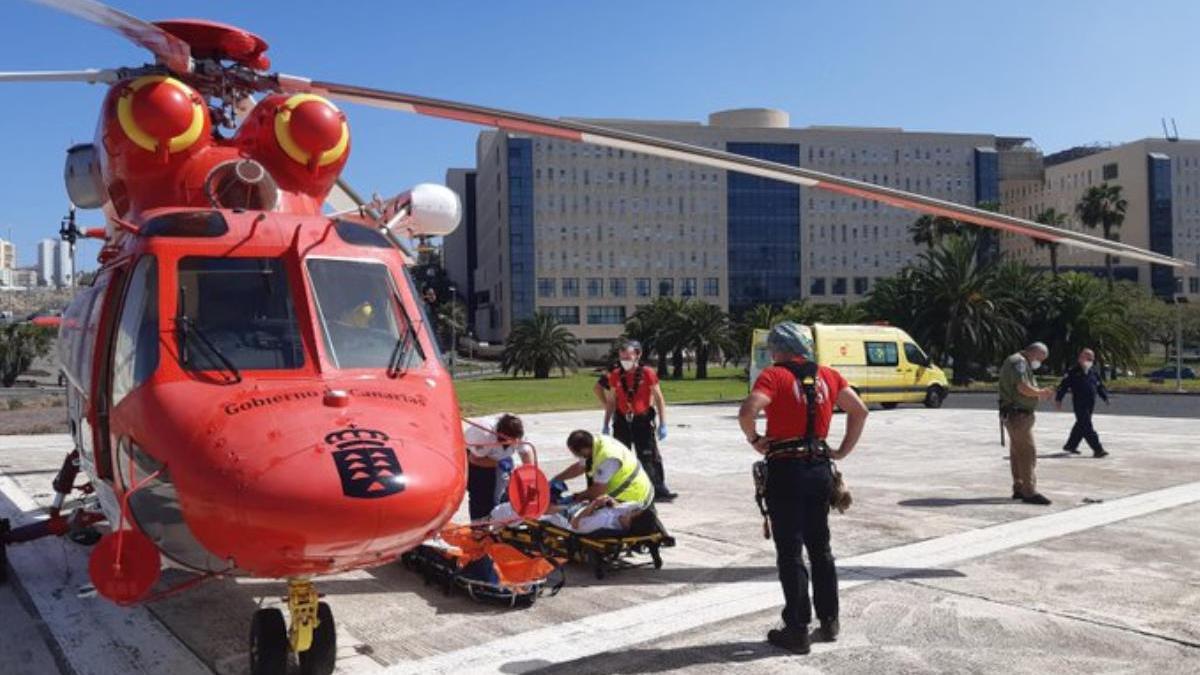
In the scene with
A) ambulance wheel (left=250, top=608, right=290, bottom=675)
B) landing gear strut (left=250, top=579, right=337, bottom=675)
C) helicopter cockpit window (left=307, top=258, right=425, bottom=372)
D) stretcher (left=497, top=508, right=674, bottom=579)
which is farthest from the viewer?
stretcher (left=497, top=508, right=674, bottom=579)

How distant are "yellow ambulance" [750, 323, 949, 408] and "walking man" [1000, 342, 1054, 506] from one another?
14.4 metres

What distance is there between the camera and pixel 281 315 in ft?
17.0

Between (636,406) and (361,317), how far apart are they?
5475 mm

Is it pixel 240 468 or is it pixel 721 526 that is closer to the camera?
pixel 240 468

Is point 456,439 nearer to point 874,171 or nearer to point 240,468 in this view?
point 240,468

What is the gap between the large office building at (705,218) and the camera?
330 ft

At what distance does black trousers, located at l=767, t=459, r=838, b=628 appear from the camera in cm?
562

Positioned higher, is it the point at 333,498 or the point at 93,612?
the point at 333,498

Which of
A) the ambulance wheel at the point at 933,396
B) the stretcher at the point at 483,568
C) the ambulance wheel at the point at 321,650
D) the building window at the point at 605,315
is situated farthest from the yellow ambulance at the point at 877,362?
the building window at the point at 605,315

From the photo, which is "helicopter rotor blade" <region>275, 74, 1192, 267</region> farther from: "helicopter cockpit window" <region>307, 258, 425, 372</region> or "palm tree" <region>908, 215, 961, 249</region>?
"palm tree" <region>908, 215, 961, 249</region>

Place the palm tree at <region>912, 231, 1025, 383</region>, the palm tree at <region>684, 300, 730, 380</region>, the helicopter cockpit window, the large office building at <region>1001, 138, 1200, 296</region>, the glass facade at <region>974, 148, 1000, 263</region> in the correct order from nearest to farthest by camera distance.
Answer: the helicopter cockpit window, the palm tree at <region>912, 231, 1025, 383</region>, the palm tree at <region>684, 300, 730, 380</region>, the glass facade at <region>974, 148, 1000, 263</region>, the large office building at <region>1001, 138, 1200, 296</region>

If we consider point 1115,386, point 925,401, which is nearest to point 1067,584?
point 925,401

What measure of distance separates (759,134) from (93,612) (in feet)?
334

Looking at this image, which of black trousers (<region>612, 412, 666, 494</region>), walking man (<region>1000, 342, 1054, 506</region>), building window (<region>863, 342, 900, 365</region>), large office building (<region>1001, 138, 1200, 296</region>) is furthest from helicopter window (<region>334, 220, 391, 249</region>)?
large office building (<region>1001, 138, 1200, 296</region>)
